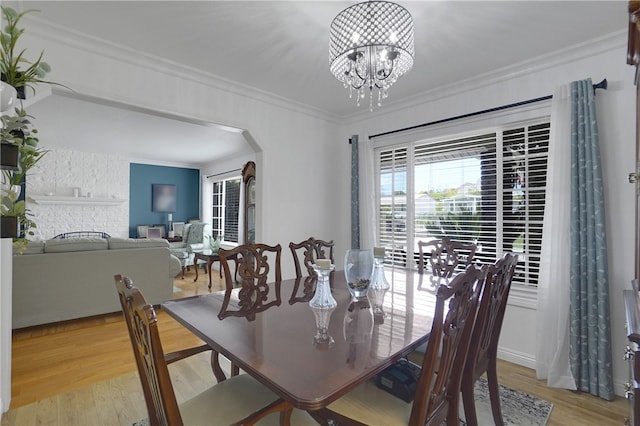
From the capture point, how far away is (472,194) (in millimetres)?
3094

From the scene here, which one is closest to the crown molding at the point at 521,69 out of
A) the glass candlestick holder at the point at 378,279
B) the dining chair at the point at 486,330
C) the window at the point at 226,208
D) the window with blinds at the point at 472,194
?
the window with blinds at the point at 472,194

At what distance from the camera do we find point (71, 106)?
3.90m

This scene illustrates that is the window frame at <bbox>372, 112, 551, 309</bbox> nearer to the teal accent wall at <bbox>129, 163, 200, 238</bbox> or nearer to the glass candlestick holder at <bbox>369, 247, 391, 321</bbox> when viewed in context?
the glass candlestick holder at <bbox>369, 247, 391, 321</bbox>

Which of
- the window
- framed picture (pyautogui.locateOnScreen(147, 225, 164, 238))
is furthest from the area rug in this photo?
framed picture (pyautogui.locateOnScreen(147, 225, 164, 238))

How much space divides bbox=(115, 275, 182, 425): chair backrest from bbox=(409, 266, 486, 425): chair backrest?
0.75 m

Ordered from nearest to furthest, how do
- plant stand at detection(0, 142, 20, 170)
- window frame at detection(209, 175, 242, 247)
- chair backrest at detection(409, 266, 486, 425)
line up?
chair backrest at detection(409, 266, 486, 425)
plant stand at detection(0, 142, 20, 170)
window frame at detection(209, 175, 242, 247)

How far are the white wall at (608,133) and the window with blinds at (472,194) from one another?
1.09 feet

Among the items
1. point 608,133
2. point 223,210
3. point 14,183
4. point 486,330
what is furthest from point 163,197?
point 608,133

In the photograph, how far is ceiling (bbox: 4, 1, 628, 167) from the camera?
1.99 meters

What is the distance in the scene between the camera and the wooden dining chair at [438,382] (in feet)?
3.27

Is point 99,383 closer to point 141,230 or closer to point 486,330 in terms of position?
point 486,330

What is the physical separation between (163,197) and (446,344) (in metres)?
7.67

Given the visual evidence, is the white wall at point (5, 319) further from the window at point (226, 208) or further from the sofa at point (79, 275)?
the window at point (226, 208)

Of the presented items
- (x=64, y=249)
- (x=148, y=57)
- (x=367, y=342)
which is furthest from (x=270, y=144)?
(x=367, y=342)
